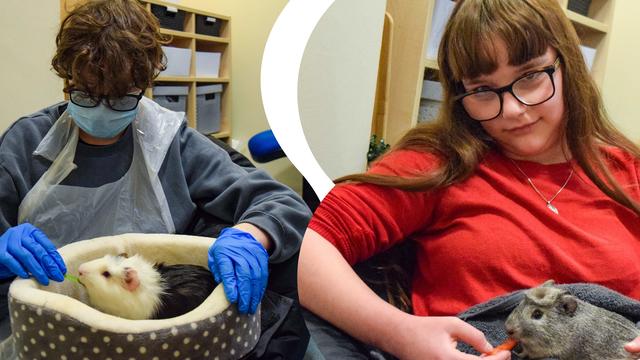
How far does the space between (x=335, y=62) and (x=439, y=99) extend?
0.39 ft

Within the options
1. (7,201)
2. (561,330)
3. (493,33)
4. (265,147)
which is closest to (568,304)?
(561,330)

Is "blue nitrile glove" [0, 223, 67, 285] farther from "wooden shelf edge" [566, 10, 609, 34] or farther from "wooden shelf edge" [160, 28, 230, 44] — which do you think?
"wooden shelf edge" [566, 10, 609, 34]

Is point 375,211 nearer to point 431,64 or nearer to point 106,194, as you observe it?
point 431,64

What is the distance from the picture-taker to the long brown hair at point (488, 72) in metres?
0.44

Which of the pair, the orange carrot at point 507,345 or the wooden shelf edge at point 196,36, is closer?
the orange carrot at point 507,345

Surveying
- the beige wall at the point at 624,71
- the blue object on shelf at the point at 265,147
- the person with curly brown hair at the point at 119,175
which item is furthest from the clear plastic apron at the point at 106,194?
the beige wall at the point at 624,71

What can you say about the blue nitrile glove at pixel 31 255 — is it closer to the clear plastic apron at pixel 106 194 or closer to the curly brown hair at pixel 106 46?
the clear plastic apron at pixel 106 194

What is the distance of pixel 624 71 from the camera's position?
61 centimetres

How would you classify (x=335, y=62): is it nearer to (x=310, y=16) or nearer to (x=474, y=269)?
(x=310, y=16)

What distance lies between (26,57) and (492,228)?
0.56 metres

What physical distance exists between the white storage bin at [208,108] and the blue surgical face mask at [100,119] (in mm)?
91

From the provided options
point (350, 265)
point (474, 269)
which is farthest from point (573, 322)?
point (350, 265)

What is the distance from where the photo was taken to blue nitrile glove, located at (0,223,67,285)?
47cm

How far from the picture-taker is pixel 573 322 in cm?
40
